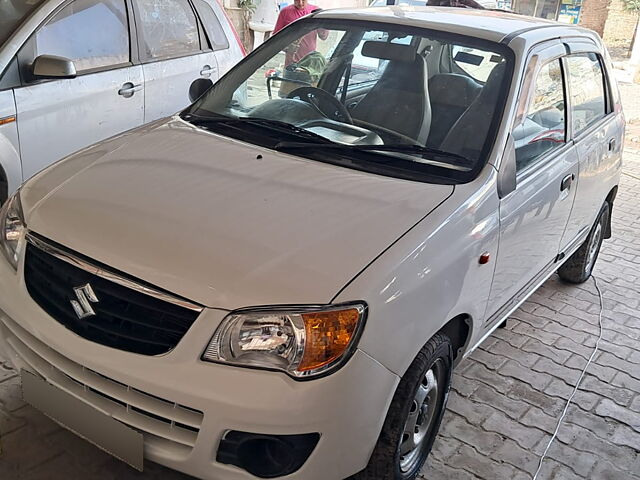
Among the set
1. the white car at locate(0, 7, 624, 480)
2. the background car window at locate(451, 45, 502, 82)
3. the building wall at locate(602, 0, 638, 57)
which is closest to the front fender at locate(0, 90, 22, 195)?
the white car at locate(0, 7, 624, 480)

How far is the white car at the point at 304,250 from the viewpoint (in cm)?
188

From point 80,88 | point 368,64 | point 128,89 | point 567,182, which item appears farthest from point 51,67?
point 567,182

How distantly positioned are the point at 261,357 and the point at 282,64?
1.94 meters

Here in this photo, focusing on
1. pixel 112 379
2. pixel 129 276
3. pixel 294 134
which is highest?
pixel 294 134

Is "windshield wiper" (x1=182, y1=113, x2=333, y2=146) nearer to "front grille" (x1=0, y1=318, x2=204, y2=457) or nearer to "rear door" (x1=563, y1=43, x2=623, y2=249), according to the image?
"front grille" (x1=0, y1=318, x2=204, y2=457)

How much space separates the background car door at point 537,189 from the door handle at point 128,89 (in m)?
2.46

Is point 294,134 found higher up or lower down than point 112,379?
higher up

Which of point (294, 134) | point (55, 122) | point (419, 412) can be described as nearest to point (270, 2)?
point (55, 122)

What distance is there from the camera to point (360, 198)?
92.7 inches

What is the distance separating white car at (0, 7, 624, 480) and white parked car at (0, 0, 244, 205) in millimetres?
1014

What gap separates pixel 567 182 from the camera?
3.25m

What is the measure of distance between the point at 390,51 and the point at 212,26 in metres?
2.20

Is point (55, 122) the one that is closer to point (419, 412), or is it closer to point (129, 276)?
point (129, 276)

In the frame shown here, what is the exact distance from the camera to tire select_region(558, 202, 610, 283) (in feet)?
14.3
